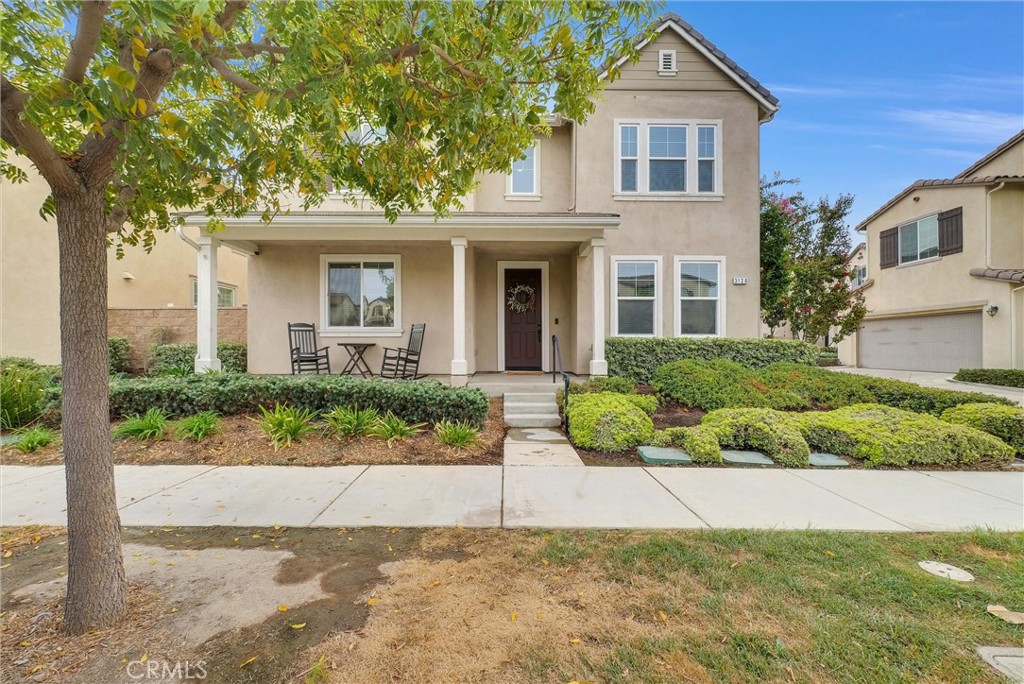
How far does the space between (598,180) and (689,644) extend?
9.52 metres

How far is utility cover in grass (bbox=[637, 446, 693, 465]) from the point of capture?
501cm

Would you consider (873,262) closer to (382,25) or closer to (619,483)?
(619,483)

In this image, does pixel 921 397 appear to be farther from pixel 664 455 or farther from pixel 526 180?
pixel 526 180

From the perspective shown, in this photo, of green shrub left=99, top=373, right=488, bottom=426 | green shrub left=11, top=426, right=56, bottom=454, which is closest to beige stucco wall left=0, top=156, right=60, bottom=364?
green shrub left=99, top=373, right=488, bottom=426

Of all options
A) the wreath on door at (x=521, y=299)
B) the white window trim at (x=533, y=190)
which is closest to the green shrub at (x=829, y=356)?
the wreath on door at (x=521, y=299)

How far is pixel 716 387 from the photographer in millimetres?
7238

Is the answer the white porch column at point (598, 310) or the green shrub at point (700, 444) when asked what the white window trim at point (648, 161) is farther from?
the green shrub at point (700, 444)

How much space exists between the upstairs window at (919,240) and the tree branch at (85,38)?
69.4ft

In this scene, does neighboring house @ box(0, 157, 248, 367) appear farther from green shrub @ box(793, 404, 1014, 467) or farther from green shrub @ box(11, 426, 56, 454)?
green shrub @ box(793, 404, 1014, 467)

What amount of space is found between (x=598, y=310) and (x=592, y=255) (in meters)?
1.20

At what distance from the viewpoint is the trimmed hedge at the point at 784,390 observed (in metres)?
6.78

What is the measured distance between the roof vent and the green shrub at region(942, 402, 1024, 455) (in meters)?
8.66

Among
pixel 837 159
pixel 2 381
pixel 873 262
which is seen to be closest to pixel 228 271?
pixel 2 381

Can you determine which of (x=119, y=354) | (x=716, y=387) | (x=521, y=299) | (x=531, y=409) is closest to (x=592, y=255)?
(x=521, y=299)
